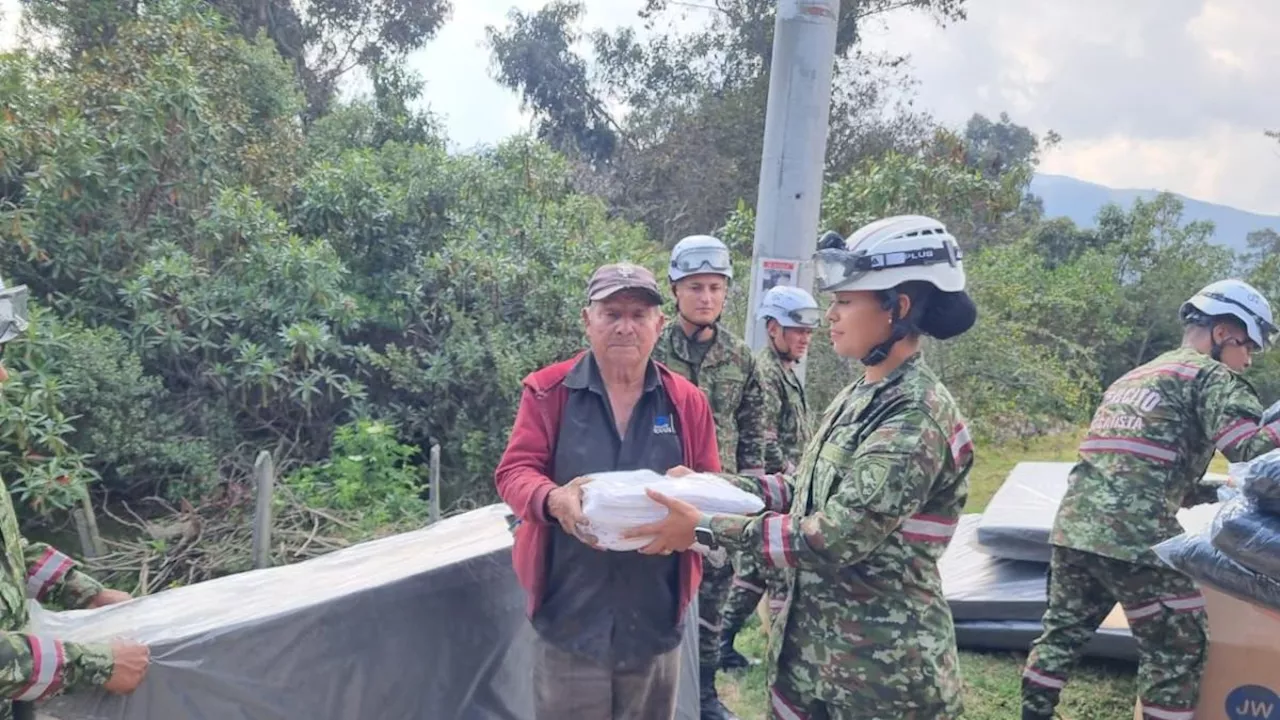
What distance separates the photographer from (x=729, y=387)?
4070 millimetres

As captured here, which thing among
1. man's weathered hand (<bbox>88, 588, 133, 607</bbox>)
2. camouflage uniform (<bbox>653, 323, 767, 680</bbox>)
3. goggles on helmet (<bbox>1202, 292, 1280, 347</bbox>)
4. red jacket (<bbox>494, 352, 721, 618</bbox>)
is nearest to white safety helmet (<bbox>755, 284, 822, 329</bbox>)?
camouflage uniform (<bbox>653, 323, 767, 680</bbox>)

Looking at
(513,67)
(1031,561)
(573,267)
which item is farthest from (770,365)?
(513,67)

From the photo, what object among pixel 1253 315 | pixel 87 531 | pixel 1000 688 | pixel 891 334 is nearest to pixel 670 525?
pixel 891 334

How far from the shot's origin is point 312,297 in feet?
18.5

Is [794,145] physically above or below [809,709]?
above

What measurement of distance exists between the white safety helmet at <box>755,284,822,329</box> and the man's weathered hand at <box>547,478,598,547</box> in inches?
97.8

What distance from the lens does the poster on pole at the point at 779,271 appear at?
461 centimetres

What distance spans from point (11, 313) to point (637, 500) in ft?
5.05

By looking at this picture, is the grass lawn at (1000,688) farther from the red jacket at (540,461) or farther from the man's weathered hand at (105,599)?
the man's weathered hand at (105,599)

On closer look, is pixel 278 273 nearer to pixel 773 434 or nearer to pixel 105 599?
pixel 773 434

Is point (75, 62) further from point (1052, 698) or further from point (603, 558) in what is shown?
point (1052, 698)

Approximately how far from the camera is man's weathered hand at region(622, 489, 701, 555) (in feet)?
7.33

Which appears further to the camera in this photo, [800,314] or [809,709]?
[800,314]

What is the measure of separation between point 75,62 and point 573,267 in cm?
404
